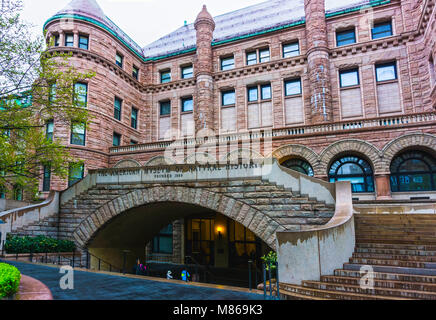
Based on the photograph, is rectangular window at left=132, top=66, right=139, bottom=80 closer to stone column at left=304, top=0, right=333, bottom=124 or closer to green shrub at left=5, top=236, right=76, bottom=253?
stone column at left=304, top=0, right=333, bottom=124

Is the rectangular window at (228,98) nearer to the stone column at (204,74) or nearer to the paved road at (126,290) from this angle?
the stone column at (204,74)

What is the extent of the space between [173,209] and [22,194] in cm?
1749

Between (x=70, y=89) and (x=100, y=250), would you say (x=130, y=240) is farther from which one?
(x=70, y=89)

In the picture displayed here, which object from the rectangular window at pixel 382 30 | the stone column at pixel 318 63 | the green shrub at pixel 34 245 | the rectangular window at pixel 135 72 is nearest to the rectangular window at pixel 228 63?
the stone column at pixel 318 63

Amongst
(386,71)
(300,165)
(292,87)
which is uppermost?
(386,71)

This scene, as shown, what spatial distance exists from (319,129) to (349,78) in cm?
722

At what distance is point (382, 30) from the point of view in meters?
24.5

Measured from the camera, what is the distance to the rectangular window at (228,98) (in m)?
28.1

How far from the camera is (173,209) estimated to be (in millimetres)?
18297

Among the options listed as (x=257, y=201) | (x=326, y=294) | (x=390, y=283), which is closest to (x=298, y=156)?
(x=257, y=201)

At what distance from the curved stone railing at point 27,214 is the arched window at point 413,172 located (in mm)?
21410

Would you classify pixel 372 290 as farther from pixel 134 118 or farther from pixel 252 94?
pixel 134 118

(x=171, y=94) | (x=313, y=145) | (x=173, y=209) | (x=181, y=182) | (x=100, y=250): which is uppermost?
(x=171, y=94)

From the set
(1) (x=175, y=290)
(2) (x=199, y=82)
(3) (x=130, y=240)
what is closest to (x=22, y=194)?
(3) (x=130, y=240)
